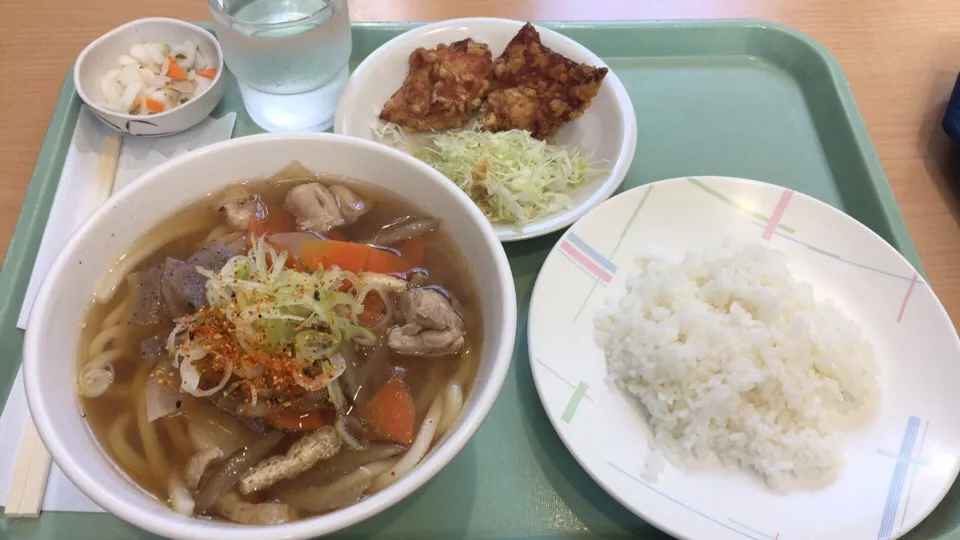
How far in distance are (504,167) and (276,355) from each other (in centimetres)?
103

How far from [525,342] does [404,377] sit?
18.1 inches

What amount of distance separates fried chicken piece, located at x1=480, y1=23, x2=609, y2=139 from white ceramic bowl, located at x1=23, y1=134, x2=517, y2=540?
2.75ft

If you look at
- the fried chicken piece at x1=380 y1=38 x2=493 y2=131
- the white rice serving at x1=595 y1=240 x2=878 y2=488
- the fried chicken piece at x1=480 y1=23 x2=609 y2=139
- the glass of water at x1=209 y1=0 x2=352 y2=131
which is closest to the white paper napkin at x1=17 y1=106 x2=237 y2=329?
the glass of water at x1=209 y1=0 x2=352 y2=131

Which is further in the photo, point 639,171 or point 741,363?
point 639,171

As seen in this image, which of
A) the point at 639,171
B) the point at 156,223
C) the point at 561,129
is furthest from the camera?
the point at 561,129

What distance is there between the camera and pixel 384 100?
2.08m

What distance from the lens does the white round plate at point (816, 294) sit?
4.29 ft

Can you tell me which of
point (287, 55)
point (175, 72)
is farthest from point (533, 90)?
point (175, 72)

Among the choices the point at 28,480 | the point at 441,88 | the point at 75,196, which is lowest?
the point at 28,480

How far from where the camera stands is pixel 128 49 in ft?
6.68

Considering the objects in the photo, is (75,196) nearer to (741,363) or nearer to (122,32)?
(122,32)

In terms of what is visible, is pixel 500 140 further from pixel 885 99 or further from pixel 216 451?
pixel 885 99

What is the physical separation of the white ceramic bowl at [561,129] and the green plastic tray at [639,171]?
12 centimetres

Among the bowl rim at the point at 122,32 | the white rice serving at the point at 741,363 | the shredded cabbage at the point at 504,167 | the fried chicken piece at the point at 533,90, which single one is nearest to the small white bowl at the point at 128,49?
the bowl rim at the point at 122,32
